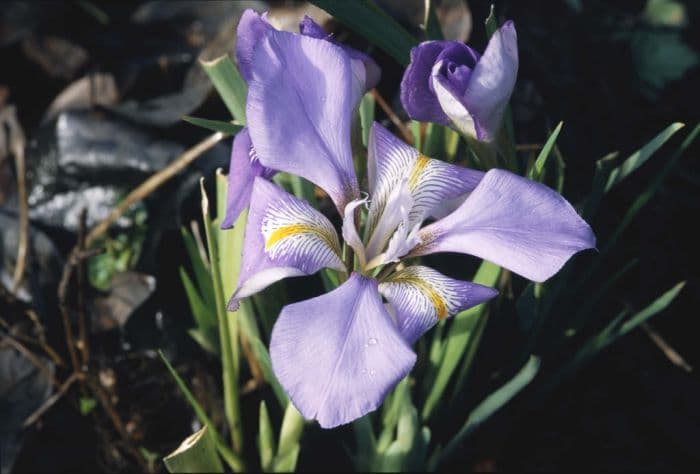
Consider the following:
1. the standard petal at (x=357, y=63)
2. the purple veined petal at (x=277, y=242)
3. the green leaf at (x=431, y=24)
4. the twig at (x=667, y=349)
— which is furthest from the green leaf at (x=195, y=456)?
the twig at (x=667, y=349)

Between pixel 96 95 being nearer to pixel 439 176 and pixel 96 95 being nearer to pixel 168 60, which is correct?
pixel 168 60

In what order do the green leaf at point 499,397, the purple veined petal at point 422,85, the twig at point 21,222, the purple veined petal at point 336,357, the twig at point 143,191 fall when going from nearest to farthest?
1. the purple veined petal at point 336,357
2. the purple veined petal at point 422,85
3. the green leaf at point 499,397
4. the twig at point 21,222
5. the twig at point 143,191

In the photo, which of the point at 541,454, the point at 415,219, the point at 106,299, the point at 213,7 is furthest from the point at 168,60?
the point at 541,454

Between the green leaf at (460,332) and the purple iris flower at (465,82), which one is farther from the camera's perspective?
the green leaf at (460,332)

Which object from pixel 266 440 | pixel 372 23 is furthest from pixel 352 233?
pixel 266 440

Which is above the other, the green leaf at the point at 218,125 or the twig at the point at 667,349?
the green leaf at the point at 218,125

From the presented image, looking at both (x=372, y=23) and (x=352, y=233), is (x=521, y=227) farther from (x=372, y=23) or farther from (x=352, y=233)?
(x=372, y=23)

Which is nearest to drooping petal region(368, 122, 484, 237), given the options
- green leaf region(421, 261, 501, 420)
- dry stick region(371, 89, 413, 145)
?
green leaf region(421, 261, 501, 420)

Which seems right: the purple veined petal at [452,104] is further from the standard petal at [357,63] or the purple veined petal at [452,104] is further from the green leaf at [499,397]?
the green leaf at [499,397]
